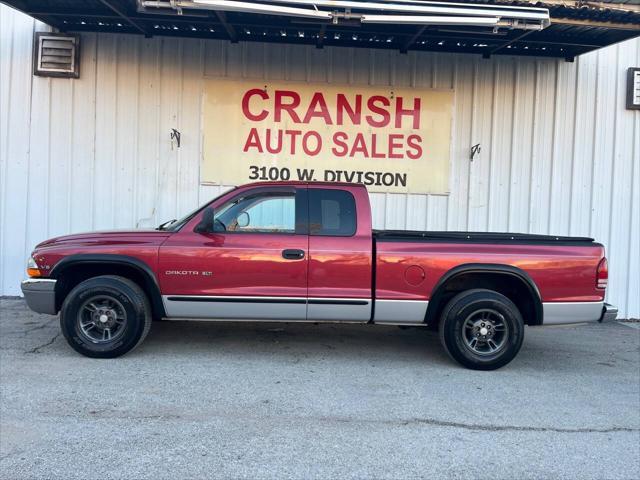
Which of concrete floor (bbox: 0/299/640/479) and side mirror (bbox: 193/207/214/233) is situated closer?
concrete floor (bbox: 0/299/640/479)

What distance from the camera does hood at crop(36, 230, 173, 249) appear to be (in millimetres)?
6109

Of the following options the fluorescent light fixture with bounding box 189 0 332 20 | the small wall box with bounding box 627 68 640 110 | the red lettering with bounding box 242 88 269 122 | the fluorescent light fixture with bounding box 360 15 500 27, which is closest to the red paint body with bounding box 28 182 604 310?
the fluorescent light fixture with bounding box 189 0 332 20

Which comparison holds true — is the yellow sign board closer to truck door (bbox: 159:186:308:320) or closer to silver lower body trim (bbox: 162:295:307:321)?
truck door (bbox: 159:186:308:320)

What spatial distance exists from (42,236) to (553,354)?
774cm

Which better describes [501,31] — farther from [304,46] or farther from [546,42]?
[304,46]

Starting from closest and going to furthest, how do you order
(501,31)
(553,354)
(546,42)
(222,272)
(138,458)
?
(138,458) → (222,272) → (553,354) → (501,31) → (546,42)

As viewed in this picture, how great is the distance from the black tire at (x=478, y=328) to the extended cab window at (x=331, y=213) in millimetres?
1355

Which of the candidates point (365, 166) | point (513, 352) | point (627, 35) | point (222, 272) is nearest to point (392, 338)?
point (513, 352)

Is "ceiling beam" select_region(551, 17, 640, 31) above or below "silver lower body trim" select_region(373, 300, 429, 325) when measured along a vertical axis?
above

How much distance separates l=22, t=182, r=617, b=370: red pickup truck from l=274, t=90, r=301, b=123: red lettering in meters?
3.77

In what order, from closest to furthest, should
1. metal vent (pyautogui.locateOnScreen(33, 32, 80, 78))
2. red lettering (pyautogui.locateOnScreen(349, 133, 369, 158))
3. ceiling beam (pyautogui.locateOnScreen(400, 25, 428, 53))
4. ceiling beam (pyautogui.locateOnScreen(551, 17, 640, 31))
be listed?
ceiling beam (pyautogui.locateOnScreen(551, 17, 640, 31))
ceiling beam (pyautogui.locateOnScreen(400, 25, 428, 53))
metal vent (pyautogui.locateOnScreen(33, 32, 80, 78))
red lettering (pyautogui.locateOnScreen(349, 133, 369, 158))

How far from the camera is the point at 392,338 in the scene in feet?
24.7

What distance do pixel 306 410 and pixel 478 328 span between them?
7.17 feet

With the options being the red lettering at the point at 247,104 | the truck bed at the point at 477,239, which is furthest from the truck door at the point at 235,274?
the red lettering at the point at 247,104
